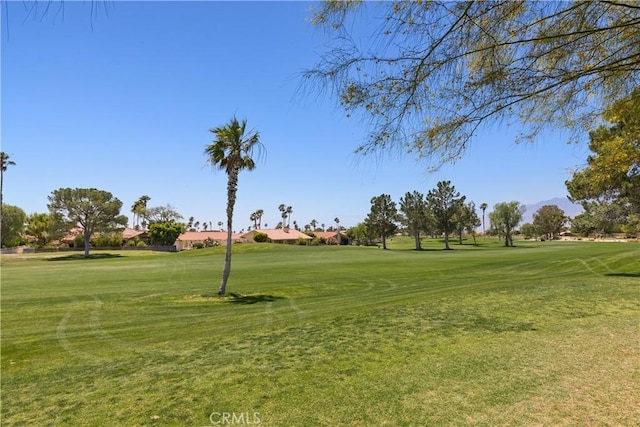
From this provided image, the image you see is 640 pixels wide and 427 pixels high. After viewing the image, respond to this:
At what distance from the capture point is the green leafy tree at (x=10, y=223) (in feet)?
235

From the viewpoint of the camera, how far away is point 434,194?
7481 cm

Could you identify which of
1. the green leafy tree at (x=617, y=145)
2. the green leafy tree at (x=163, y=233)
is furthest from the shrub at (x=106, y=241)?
the green leafy tree at (x=617, y=145)

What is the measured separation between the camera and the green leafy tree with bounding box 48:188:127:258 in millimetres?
68625

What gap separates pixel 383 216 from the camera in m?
80.2

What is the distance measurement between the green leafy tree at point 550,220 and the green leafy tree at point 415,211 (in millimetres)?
66539

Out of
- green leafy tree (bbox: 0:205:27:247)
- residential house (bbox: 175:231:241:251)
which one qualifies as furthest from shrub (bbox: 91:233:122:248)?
residential house (bbox: 175:231:241:251)

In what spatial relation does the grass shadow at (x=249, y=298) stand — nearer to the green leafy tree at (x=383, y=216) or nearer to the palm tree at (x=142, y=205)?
the green leafy tree at (x=383, y=216)

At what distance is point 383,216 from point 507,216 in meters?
29.7

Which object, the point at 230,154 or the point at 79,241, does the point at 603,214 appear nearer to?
the point at 230,154

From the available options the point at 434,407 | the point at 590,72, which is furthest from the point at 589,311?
the point at 590,72

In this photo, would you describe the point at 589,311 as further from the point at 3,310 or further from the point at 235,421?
the point at 3,310

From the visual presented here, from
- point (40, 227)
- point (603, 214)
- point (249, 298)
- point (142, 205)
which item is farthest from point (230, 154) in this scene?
point (142, 205)

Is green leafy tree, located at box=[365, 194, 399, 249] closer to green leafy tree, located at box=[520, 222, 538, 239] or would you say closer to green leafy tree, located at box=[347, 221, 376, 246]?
green leafy tree, located at box=[347, 221, 376, 246]

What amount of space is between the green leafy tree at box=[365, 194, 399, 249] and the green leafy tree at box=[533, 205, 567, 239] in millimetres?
68592
